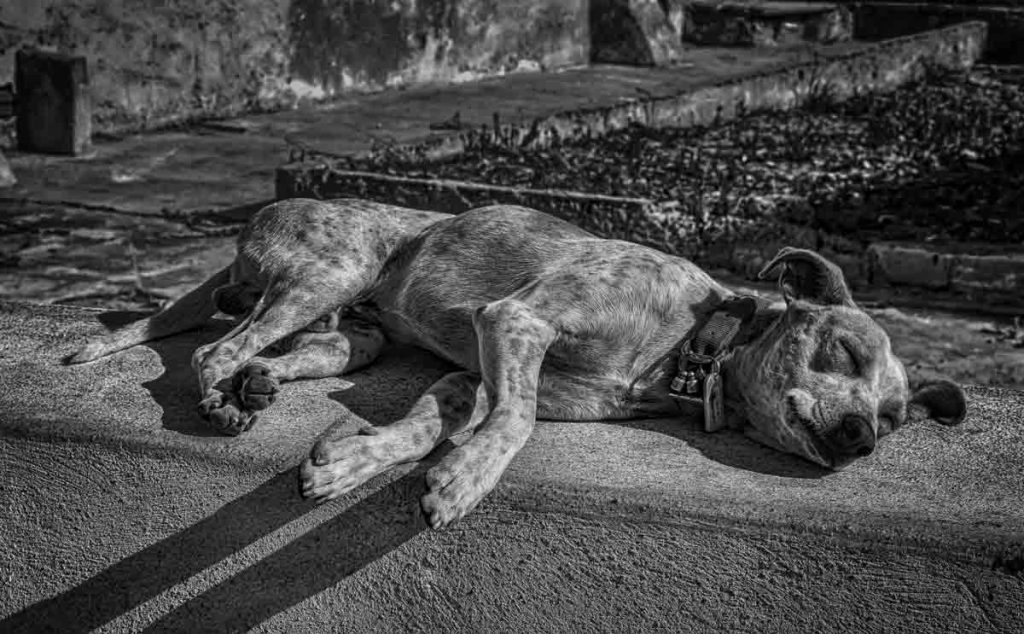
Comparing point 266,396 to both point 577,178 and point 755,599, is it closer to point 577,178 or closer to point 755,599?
point 755,599

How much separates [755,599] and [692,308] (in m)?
1.01

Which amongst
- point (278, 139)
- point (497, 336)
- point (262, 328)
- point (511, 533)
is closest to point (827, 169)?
point (278, 139)

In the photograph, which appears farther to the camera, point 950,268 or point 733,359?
point 950,268

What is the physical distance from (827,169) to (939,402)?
25.0 feet

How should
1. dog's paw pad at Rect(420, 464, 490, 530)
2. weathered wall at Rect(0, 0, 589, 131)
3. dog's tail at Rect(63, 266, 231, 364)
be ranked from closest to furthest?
dog's paw pad at Rect(420, 464, 490, 530)
dog's tail at Rect(63, 266, 231, 364)
weathered wall at Rect(0, 0, 589, 131)

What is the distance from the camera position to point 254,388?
3.94 m

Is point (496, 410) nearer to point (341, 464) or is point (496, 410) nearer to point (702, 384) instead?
point (341, 464)

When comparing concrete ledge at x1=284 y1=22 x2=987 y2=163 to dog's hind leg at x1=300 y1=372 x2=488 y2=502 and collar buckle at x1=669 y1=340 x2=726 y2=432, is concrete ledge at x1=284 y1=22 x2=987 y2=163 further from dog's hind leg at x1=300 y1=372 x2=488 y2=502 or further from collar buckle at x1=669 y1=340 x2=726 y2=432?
collar buckle at x1=669 y1=340 x2=726 y2=432

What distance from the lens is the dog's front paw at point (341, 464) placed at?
3.36 metres

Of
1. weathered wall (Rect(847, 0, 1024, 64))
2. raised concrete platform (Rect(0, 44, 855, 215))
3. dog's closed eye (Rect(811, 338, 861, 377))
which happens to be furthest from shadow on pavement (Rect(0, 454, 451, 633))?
weathered wall (Rect(847, 0, 1024, 64))

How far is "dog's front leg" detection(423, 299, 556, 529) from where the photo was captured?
326 cm

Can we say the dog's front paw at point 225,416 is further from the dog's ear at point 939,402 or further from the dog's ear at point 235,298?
the dog's ear at point 939,402

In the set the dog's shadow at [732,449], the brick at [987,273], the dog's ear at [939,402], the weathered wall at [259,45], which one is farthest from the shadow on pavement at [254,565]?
the weathered wall at [259,45]

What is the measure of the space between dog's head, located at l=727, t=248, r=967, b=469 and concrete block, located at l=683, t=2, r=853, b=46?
55.7 ft
